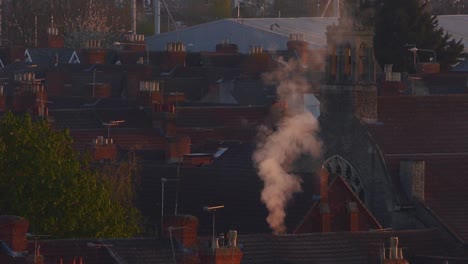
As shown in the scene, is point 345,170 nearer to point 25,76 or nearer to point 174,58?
point 25,76

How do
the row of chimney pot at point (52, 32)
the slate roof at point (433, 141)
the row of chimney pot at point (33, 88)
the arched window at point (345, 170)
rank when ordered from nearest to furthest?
the slate roof at point (433, 141), the arched window at point (345, 170), the row of chimney pot at point (33, 88), the row of chimney pot at point (52, 32)

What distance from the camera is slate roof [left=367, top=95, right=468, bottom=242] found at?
1941 inches

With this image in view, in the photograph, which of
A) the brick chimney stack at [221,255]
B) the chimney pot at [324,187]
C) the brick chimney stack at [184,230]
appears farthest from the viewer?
the chimney pot at [324,187]

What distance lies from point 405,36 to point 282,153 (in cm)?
3413

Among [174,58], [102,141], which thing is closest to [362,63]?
[102,141]

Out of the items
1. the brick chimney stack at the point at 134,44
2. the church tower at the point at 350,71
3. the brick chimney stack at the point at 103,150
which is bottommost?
the brick chimney stack at the point at 103,150

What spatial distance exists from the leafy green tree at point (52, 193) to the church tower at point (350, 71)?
33.9 ft

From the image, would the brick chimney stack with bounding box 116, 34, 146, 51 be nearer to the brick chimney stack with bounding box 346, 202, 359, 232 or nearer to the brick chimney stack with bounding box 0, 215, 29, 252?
the brick chimney stack with bounding box 346, 202, 359, 232

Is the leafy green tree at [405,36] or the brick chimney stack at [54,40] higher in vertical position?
the leafy green tree at [405,36]

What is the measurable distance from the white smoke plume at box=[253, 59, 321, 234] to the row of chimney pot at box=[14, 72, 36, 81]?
40.0ft

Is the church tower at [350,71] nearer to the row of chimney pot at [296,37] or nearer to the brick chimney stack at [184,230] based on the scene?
the brick chimney stack at [184,230]

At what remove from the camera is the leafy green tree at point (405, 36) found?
83.2 meters

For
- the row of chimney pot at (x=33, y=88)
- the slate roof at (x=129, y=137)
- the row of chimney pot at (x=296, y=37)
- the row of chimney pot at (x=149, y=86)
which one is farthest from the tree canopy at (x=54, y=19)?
the slate roof at (x=129, y=137)

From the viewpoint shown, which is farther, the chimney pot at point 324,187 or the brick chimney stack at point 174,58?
the brick chimney stack at point 174,58
